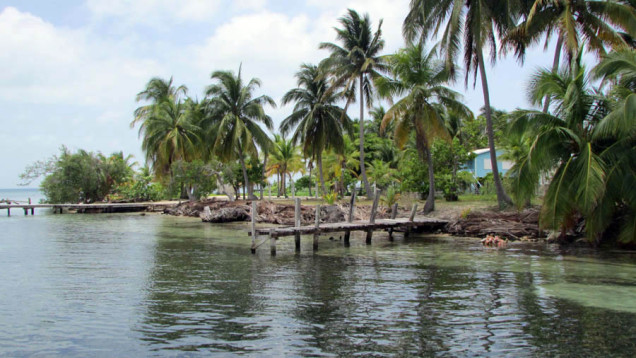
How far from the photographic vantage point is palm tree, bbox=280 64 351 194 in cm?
3859

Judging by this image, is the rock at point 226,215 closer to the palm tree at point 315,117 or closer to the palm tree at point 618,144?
the palm tree at point 315,117

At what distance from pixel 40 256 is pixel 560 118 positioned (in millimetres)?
18684

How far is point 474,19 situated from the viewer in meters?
22.4

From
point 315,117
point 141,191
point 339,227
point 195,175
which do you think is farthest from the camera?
point 141,191

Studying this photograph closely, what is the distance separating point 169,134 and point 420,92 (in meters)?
24.6

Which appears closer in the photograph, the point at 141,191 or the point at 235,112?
the point at 235,112

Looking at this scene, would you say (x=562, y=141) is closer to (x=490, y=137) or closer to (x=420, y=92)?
(x=490, y=137)

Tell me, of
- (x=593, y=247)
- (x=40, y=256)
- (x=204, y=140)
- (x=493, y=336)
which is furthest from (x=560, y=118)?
(x=204, y=140)

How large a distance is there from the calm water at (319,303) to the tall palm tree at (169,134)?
25.1m

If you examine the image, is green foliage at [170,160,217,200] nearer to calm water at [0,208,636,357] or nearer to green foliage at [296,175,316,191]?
green foliage at [296,175,316,191]

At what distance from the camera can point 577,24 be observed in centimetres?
2262

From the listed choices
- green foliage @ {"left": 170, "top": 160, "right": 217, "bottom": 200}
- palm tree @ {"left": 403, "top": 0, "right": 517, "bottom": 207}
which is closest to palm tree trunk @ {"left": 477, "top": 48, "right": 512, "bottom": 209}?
palm tree @ {"left": 403, "top": 0, "right": 517, "bottom": 207}

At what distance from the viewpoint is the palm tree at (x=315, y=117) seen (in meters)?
38.6

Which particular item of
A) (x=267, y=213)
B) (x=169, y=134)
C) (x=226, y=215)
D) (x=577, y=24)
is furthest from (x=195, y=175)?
(x=577, y=24)
